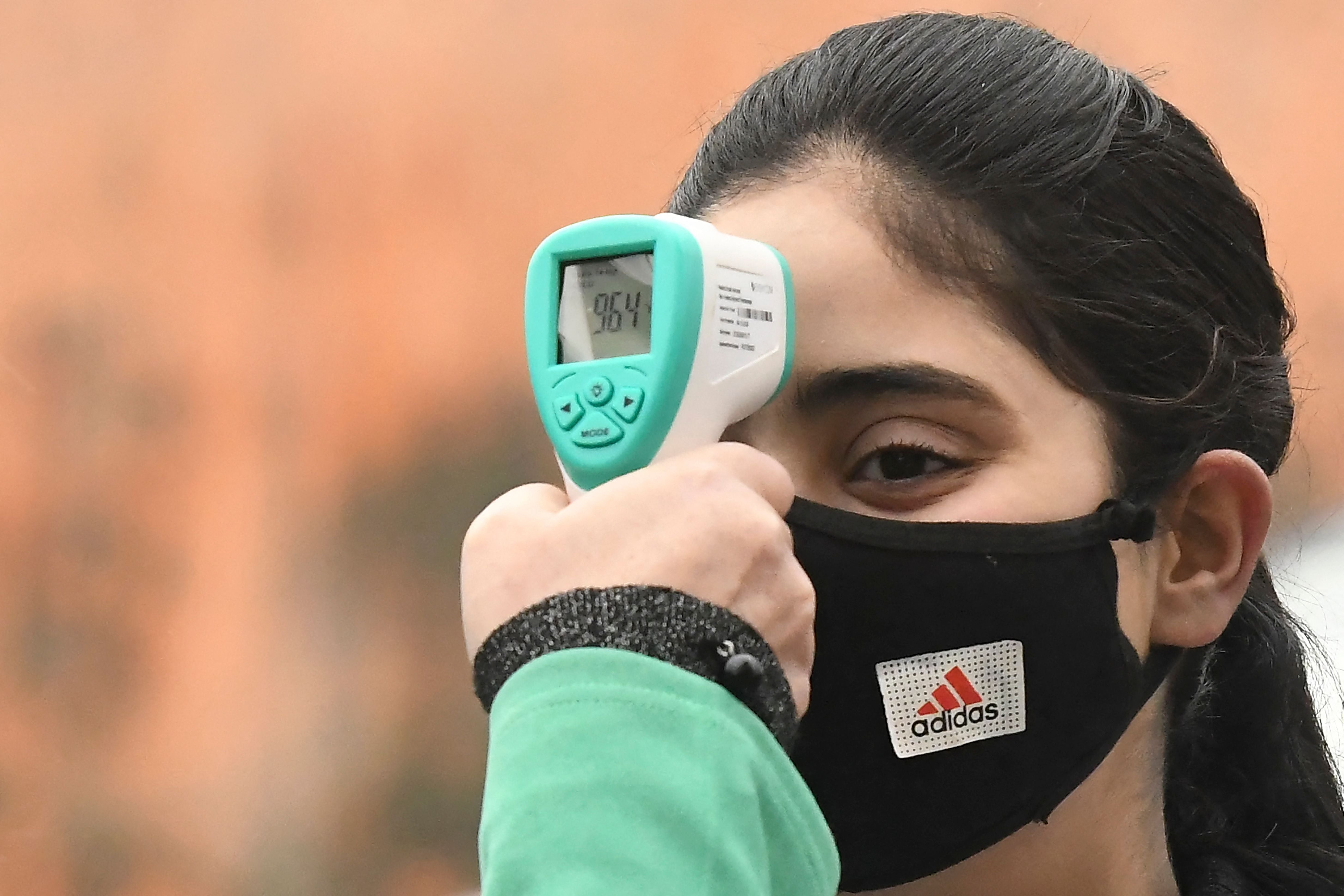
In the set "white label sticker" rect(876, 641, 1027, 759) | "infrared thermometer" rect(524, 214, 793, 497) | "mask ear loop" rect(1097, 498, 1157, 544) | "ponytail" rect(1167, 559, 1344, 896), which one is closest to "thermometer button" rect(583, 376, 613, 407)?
"infrared thermometer" rect(524, 214, 793, 497)

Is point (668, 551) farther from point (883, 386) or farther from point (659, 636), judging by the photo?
point (883, 386)

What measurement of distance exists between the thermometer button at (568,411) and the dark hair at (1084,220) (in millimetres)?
273

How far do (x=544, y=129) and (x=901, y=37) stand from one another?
0.75 meters

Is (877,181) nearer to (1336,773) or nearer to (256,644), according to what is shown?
(1336,773)

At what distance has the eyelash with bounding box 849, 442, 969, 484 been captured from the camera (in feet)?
2.75

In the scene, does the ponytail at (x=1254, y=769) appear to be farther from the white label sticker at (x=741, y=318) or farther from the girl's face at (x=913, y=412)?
the white label sticker at (x=741, y=318)

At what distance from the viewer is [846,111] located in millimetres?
955

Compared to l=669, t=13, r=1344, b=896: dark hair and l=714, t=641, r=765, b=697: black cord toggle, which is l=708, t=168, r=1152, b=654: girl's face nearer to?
l=669, t=13, r=1344, b=896: dark hair

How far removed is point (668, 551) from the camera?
0.60m

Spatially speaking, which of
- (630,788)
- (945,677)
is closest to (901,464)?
(945,677)

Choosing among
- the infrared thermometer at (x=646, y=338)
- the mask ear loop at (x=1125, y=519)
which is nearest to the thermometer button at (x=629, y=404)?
the infrared thermometer at (x=646, y=338)

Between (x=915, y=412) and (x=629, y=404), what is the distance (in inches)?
9.0

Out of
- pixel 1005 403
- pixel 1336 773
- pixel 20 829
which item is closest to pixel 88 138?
pixel 20 829

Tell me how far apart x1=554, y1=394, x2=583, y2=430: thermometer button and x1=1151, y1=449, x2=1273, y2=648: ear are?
45 cm
